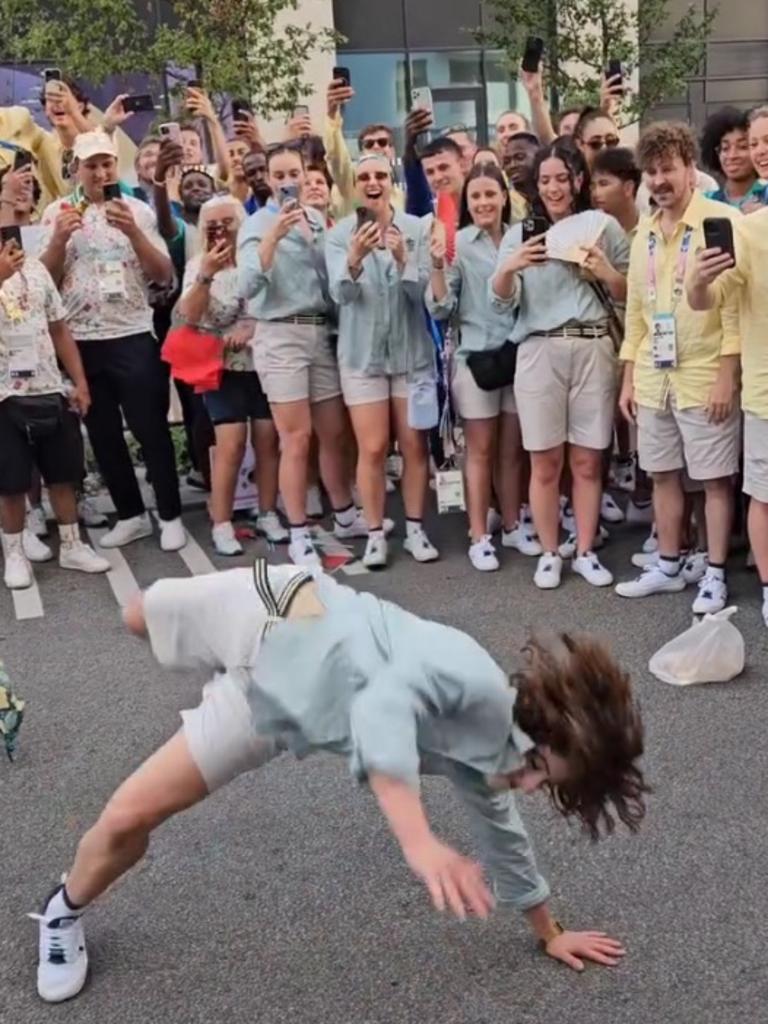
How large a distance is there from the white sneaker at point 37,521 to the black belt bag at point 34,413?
96 cm

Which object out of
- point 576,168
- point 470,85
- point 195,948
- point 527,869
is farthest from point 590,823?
point 470,85

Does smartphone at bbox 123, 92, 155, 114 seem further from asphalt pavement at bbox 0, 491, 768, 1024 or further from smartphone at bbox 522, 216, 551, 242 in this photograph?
asphalt pavement at bbox 0, 491, 768, 1024

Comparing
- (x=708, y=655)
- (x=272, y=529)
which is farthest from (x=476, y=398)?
(x=708, y=655)

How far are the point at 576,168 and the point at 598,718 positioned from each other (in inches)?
131

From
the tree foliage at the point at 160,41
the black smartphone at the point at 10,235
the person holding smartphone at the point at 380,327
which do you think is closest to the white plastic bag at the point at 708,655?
the person holding smartphone at the point at 380,327

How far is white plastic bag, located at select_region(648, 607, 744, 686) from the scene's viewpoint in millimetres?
3834

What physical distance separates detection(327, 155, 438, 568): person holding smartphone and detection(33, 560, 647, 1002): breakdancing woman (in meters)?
2.94

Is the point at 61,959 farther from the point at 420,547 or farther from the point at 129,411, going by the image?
the point at 129,411

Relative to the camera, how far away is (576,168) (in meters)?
4.63

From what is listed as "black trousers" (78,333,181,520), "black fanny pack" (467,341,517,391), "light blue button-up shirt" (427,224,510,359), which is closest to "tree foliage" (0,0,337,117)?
"black trousers" (78,333,181,520)

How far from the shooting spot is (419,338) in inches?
200

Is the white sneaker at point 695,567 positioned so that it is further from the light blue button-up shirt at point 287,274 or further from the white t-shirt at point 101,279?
the white t-shirt at point 101,279

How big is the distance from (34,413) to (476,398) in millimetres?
2053

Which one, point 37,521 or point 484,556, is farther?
point 37,521
